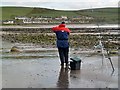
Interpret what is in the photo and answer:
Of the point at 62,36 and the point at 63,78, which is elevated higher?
the point at 62,36

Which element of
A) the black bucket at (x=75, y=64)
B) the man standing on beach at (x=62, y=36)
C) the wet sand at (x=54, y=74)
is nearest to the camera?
the wet sand at (x=54, y=74)

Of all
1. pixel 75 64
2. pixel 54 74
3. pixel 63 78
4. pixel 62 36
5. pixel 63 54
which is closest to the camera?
pixel 63 78

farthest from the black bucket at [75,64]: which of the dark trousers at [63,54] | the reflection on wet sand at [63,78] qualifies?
the dark trousers at [63,54]

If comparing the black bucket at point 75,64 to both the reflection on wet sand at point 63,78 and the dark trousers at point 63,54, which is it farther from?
the dark trousers at point 63,54

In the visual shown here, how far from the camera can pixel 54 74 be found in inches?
595

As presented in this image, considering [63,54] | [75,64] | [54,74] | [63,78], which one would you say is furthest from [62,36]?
[63,78]

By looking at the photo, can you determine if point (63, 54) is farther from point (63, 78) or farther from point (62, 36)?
point (63, 78)

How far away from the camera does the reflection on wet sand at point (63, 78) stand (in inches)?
512

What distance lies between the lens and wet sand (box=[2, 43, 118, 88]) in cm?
1316

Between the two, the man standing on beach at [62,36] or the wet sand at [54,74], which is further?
the man standing on beach at [62,36]

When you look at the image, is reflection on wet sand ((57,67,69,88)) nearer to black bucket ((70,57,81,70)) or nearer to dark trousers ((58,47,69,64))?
black bucket ((70,57,81,70))

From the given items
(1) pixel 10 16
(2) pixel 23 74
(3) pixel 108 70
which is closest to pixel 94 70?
(3) pixel 108 70

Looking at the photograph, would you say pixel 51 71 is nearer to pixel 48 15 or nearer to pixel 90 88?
pixel 90 88

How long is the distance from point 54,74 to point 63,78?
2.92 feet
